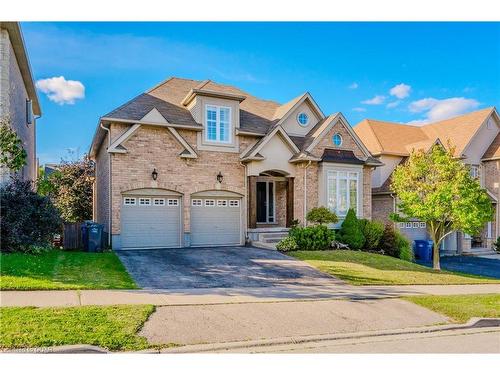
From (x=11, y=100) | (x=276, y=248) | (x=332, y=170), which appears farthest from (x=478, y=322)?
(x=11, y=100)

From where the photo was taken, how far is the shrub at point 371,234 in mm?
18969

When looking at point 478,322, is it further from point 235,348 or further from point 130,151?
point 130,151

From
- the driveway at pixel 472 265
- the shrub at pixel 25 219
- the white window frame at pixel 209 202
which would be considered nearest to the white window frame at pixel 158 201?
the white window frame at pixel 209 202

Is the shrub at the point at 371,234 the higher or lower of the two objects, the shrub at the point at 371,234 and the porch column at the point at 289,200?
Answer: the lower

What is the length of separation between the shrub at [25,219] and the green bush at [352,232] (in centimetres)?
1189

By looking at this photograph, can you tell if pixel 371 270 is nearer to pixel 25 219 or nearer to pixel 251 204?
pixel 251 204

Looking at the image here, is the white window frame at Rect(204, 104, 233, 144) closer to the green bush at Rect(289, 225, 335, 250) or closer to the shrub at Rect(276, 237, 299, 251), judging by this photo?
the green bush at Rect(289, 225, 335, 250)

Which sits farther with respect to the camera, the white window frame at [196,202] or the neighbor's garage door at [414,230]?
the neighbor's garage door at [414,230]

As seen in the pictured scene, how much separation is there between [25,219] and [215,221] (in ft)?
26.5

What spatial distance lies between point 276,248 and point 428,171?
24.2ft

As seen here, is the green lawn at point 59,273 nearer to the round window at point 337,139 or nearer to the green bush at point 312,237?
the green bush at point 312,237

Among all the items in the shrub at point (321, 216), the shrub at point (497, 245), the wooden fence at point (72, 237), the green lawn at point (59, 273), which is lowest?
the shrub at point (497, 245)

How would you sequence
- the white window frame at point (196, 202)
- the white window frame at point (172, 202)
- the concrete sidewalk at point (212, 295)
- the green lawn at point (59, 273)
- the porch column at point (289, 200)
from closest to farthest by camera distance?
the concrete sidewalk at point (212, 295), the green lawn at point (59, 273), the white window frame at point (172, 202), the white window frame at point (196, 202), the porch column at point (289, 200)

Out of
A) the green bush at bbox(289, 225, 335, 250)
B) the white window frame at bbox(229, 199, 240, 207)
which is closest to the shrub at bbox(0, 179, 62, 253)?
the white window frame at bbox(229, 199, 240, 207)
